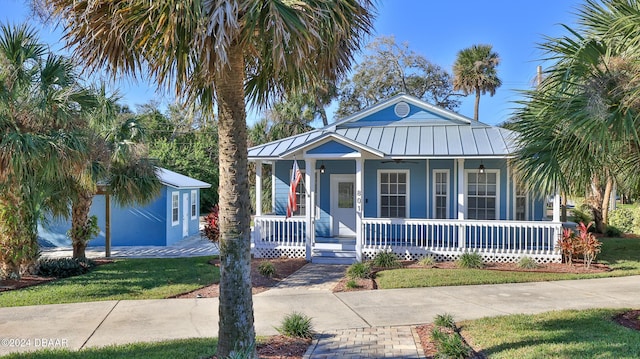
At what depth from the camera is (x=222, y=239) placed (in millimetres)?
4562

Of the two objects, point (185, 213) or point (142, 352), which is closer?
point (142, 352)

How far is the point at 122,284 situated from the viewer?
969 cm

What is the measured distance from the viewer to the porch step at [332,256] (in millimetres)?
12696

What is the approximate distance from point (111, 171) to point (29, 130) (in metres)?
3.64

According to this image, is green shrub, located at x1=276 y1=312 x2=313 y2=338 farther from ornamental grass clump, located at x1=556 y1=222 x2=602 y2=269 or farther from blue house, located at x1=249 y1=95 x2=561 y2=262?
ornamental grass clump, located at x1=556 y1=222 x2=602 y2=269

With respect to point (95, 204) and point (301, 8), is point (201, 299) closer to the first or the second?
point (301, 8)

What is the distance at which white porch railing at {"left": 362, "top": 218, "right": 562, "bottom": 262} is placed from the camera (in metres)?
12.2

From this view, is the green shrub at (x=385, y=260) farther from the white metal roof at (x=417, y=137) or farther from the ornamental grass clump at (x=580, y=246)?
the ornamental grass clump at (x=580, y=246)

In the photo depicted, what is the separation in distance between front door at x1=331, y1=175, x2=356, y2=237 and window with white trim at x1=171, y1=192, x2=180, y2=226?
6811 millimetres

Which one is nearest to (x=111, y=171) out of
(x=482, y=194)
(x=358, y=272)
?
(x=358, y=272)

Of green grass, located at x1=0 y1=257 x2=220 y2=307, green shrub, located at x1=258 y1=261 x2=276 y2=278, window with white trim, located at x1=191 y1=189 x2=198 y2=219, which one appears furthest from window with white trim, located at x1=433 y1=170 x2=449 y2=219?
window with white trim, located at x1=191 y1=189 x2=198 y2=219

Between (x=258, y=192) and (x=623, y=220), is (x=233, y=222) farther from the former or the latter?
(x=623, y=220)

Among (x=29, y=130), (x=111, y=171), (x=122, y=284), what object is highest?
(x=29, y=130)

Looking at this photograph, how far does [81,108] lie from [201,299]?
5.30 m
